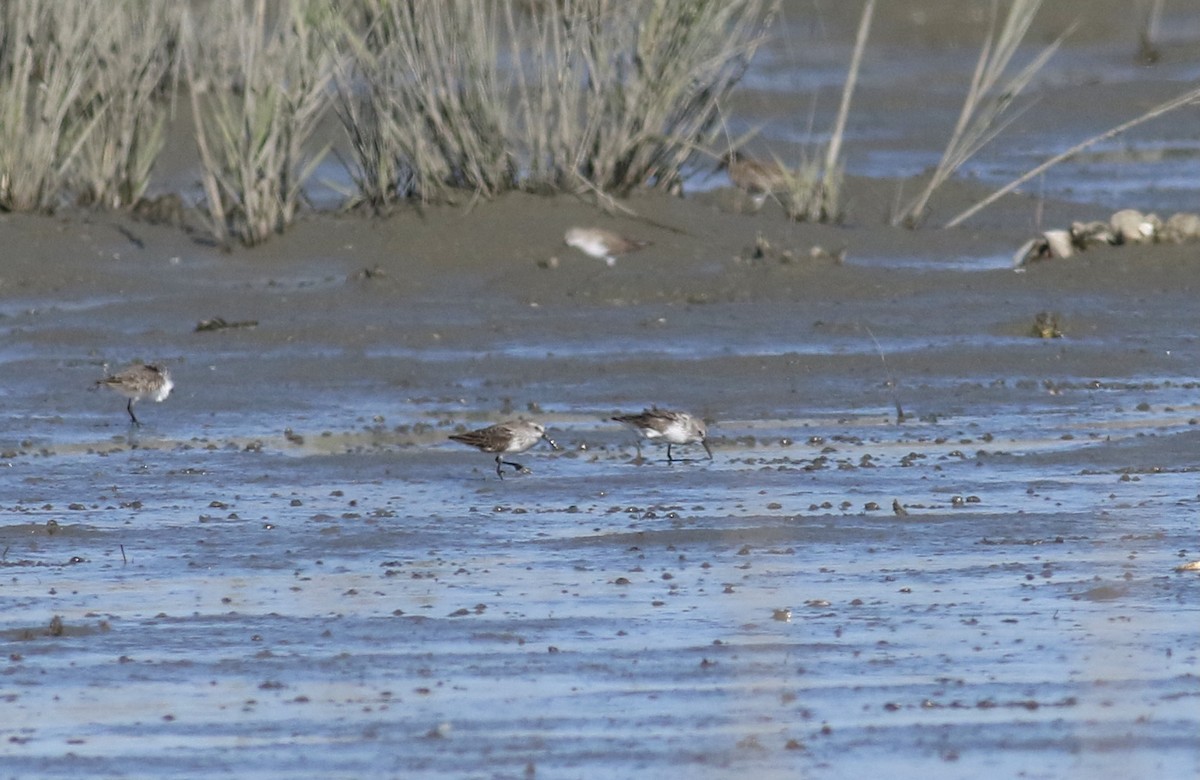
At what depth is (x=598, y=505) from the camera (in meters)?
8.37

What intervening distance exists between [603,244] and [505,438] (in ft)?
13.9

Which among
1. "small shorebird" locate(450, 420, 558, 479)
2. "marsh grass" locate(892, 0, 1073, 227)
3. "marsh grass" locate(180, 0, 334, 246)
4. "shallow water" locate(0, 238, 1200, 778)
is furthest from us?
"marsh grass" locate(180, 0, 334, 246)

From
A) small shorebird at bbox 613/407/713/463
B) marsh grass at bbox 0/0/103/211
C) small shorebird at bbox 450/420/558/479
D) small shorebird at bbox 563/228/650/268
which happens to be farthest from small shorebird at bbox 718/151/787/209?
small shorebird at bbox 450/420/558/479

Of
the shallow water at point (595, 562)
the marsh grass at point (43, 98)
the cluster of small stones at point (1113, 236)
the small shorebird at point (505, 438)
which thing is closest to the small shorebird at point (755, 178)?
the cluster of small stones at point (1113, 236)

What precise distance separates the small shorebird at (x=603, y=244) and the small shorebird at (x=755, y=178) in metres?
1.54

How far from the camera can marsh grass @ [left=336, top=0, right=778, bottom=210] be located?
43.5 ft

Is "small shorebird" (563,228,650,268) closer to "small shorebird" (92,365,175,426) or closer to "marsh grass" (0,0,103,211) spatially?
"marsh grass" (0,0,103,211)

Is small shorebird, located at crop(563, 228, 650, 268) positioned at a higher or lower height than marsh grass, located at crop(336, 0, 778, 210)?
lower

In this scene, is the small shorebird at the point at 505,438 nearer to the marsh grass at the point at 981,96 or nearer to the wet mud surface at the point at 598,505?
the wet mud surface at the point at 598,505

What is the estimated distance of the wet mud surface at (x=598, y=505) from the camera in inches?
213

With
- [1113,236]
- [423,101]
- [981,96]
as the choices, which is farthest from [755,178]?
[1113,236]

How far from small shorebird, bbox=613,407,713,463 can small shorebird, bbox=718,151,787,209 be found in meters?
5.38

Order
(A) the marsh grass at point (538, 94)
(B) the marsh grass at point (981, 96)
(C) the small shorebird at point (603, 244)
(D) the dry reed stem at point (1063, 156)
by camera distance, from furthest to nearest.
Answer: (A) the marsh grass at point (538, 94) → (C) the small shorebird at point (603, 244) → (B) the marsh grass at point (981, 96) → (D) the dry reed stem at point (1063, 156)

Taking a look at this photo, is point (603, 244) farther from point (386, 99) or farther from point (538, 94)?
point (386, 99)
